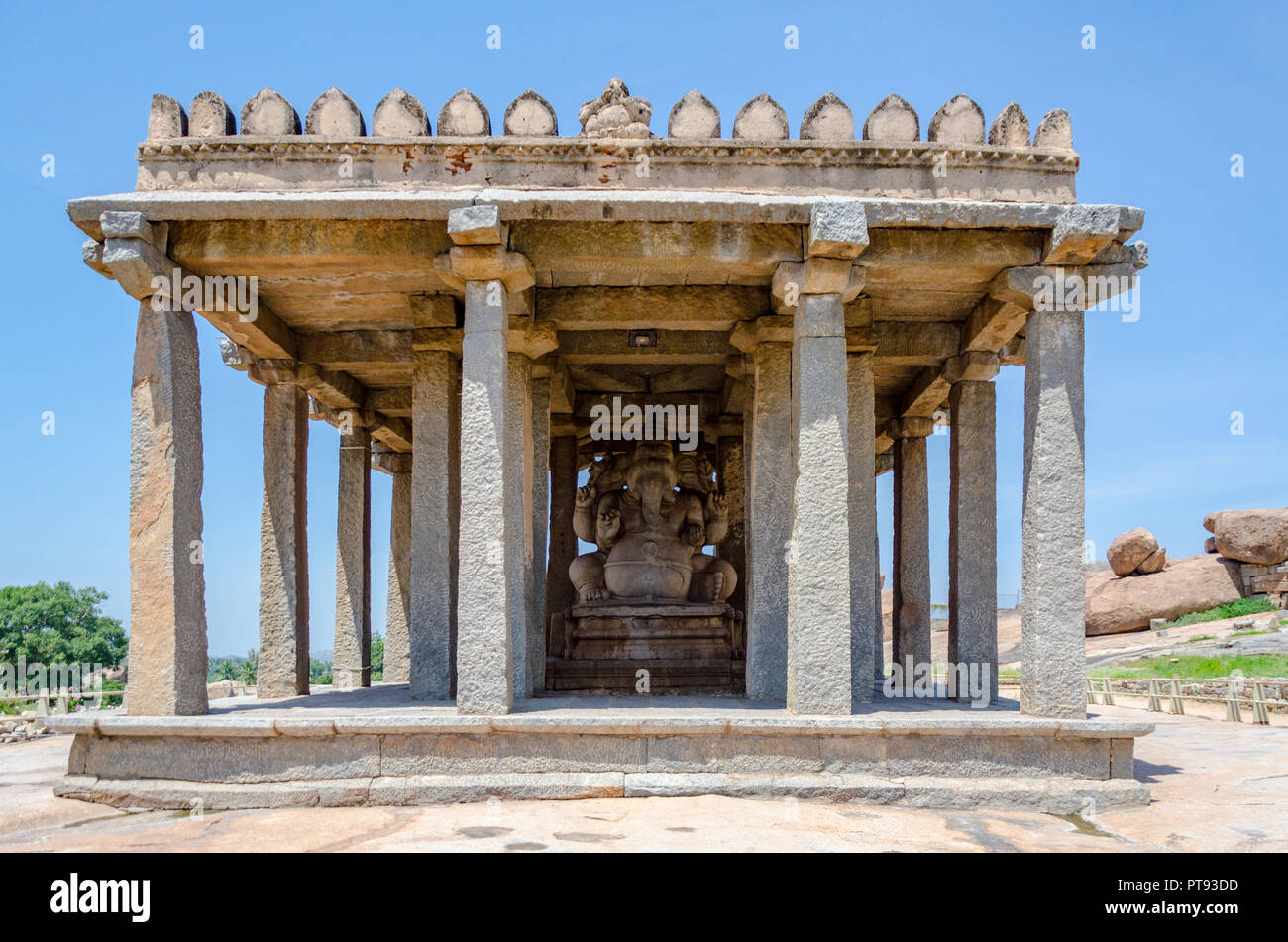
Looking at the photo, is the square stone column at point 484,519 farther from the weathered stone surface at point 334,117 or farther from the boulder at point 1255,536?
the boulder at point 1255,536

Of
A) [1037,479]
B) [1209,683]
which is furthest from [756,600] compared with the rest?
[1209,683]

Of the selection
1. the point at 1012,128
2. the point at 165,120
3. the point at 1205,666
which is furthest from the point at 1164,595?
the point at 165,120

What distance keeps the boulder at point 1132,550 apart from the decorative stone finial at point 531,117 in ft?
109

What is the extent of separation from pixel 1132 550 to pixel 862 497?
2862cm

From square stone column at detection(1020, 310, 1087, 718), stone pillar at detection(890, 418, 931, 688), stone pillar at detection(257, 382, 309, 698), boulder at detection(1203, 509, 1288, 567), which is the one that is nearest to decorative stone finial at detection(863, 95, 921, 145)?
square stone column at detection(1020, 310, 1087, 718)

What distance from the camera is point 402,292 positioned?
38.6ft

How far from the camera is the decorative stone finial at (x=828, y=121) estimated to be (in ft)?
33.3

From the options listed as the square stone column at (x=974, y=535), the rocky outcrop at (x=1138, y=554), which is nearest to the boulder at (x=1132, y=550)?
the rocky outcrop at (x=1138, y=554)

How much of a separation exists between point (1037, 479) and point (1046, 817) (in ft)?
10.4

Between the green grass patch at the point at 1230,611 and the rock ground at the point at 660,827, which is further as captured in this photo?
the green grass patch at the point at 1230,611

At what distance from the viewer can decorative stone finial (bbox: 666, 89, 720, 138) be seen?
10109mm

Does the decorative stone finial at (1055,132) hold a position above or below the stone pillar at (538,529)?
above

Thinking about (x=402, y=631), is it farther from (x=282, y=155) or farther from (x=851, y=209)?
(x=851, y=209)

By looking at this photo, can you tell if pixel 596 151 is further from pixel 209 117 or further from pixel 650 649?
pixel 650 649
